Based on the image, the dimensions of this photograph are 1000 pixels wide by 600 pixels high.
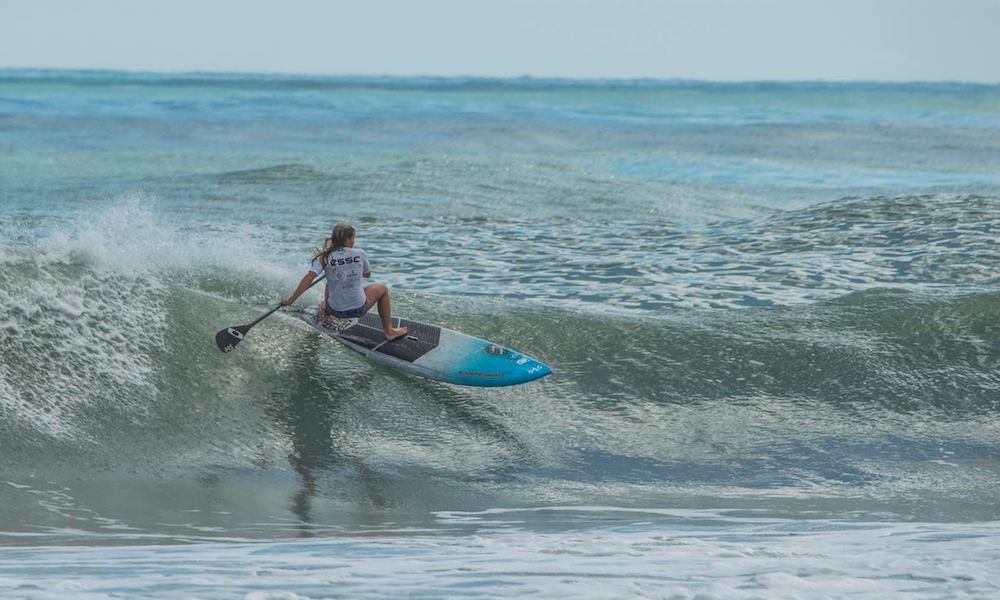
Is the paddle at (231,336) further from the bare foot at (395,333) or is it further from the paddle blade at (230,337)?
the bare foot at (395,333)

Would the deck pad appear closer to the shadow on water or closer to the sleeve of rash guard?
the shadow on water

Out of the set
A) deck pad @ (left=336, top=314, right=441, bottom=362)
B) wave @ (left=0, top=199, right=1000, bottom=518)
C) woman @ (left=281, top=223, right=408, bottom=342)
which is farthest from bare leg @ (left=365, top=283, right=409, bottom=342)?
wave @ (left=0, top=199, right=1000, bottom=518)

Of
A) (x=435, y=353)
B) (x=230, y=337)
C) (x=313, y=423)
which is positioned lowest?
(x=313, y=423)

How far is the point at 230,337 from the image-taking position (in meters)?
10.1

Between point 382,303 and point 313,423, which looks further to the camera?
point 382,303

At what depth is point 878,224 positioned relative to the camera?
19406mm

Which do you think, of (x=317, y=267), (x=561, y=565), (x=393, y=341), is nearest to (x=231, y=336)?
(x=317, y=267)

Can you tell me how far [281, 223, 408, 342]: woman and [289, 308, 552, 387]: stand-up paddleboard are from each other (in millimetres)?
170

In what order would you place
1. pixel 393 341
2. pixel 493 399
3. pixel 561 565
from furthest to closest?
pixel 393 341 → pixel 493 399 → pixel 561 565

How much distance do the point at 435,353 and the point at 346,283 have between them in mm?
1032

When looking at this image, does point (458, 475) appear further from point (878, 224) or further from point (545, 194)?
point (545, 194)

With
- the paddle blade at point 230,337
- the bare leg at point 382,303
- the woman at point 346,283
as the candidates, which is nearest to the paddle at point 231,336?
the paddle blade at point 230,337

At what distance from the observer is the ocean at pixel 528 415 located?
6352 millimetres

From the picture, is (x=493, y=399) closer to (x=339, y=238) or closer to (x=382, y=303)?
(x=382, y=303)
